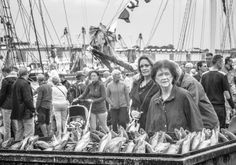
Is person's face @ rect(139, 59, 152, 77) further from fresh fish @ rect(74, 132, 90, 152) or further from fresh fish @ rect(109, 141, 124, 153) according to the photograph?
fresh fish @ rect(109, 141, 124, 153)

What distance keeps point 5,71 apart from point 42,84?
3.23ft

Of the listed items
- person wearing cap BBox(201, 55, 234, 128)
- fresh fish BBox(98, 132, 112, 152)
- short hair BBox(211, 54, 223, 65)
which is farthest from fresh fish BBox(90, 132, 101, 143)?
person wearing cap BBox(201, 55, 234, 128)

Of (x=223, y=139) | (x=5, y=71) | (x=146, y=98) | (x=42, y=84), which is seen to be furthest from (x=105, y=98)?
(x=223, y=139)

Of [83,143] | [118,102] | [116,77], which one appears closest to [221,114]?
[118,102]

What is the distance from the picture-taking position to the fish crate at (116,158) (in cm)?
416

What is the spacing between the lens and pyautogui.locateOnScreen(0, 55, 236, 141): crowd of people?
20.0 ft

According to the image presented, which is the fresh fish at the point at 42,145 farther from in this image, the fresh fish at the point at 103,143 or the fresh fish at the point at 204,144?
the fresh fish at the point at 204,144

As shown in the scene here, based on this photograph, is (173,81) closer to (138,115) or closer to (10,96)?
(138,115)

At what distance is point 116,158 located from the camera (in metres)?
4.26

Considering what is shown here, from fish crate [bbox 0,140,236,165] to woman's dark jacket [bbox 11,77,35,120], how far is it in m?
8.25

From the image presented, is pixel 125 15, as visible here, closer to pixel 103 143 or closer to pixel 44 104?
pixel 44 104

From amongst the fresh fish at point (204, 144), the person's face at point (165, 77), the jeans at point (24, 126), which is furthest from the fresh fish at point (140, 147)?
the jeans at point (24, 126)

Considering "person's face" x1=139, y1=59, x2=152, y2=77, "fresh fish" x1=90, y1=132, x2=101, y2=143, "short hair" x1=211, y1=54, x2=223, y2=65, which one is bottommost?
"fresh fish" x1=90, y1=132, x2=101, y2=143

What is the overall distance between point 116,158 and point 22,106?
29.3 feet
